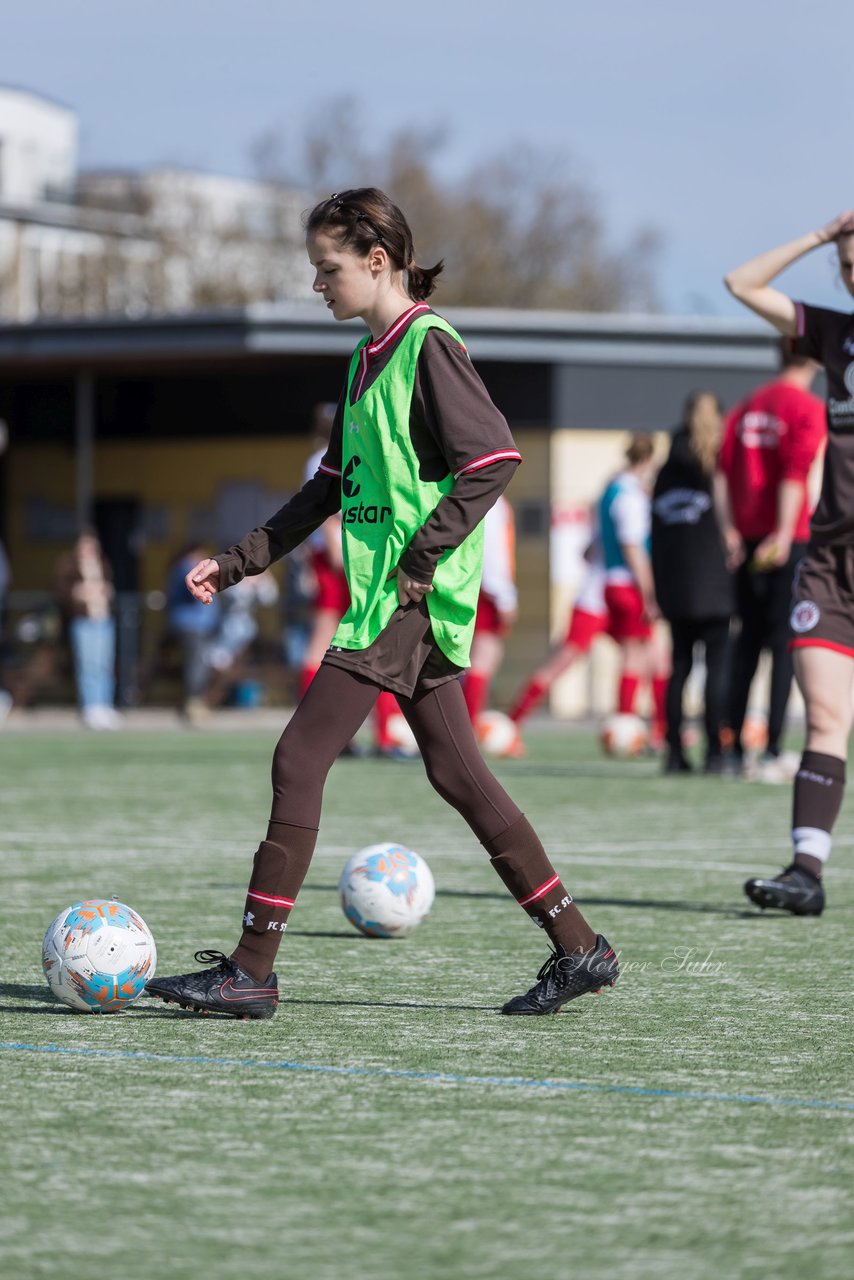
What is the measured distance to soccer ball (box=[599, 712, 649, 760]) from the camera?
54.5 feet

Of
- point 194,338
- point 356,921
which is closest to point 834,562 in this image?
point 356,921

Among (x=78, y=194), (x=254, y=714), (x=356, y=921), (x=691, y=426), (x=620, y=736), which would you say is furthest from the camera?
(x=78, y=194)

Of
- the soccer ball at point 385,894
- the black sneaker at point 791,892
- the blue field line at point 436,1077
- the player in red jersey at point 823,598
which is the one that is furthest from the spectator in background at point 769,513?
the blue field line at point 436,1077

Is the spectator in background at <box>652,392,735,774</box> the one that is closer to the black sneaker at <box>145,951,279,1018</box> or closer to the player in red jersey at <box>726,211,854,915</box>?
the player in red jersey at <box>726,211,854,915</box>

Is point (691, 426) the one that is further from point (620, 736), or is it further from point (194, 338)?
point (194, 338)

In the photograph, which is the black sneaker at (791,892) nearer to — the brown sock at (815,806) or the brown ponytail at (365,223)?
the brown sock at (815,806)

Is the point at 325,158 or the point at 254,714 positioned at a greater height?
the point at 325,158

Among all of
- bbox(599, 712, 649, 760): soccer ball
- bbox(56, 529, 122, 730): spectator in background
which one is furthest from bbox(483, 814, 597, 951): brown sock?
bbox(56, 529, 122, 730): spectator in background

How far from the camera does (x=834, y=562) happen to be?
24.8 ft

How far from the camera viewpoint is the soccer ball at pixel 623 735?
654 inches

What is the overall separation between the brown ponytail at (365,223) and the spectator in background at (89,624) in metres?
16.6

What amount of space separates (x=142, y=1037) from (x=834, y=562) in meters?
3.39

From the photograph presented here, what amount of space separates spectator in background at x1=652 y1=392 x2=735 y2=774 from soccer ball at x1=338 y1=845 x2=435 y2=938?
6.56 m

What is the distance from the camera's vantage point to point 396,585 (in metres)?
5.23
